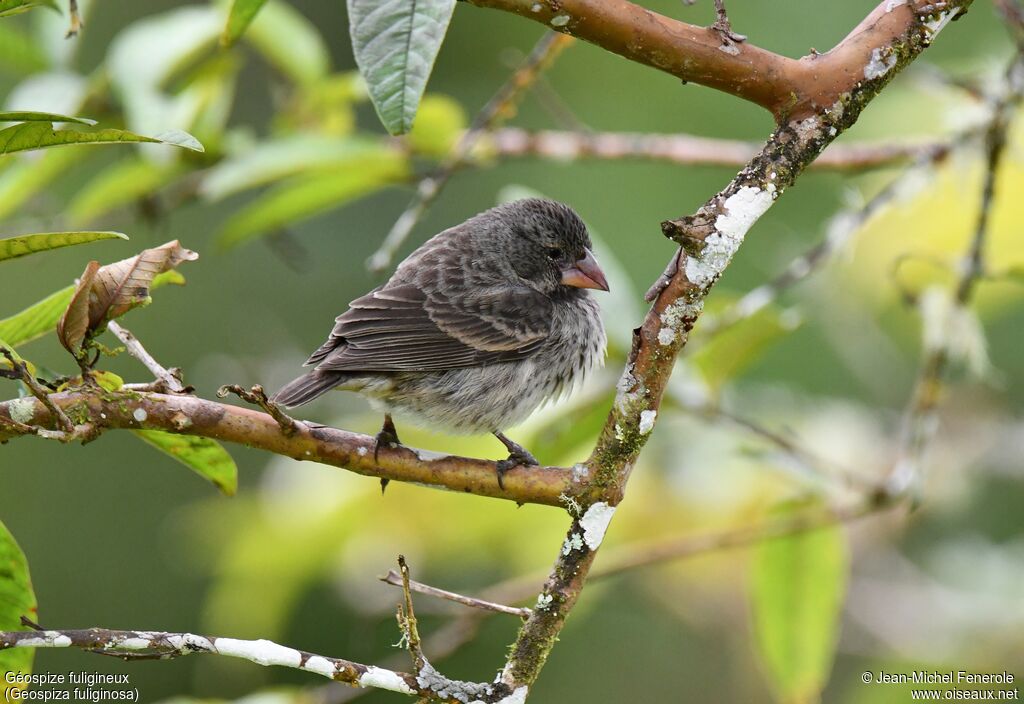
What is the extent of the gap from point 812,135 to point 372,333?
6.07ft

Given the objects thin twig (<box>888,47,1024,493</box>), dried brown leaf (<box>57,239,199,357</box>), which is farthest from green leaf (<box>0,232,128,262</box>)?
thin twig (<box>888,47,1024,493</box>)

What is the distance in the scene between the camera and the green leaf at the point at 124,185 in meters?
3.40

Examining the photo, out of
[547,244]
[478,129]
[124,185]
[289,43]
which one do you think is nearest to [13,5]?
[478,129]

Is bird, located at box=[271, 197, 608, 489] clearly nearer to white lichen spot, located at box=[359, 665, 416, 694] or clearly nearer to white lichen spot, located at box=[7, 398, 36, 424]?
white lichen spot, located at box=[7, 398, 36, 424]

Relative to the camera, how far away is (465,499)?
3619mm

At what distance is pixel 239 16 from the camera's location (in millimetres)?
1977

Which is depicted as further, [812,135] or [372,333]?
[372,333]

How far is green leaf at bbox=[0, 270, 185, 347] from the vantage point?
82.0 inches

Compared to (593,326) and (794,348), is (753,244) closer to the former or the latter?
(794,348)

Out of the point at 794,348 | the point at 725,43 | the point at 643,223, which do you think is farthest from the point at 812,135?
the point at 643,223

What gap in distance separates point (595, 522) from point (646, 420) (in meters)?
0.20

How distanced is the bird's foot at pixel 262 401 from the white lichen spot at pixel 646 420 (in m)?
0.61

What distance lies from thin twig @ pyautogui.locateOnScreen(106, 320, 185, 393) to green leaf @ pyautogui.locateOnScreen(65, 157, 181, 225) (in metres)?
1.36

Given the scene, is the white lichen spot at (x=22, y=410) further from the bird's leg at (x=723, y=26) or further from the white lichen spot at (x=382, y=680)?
the bird's leg at (x=723, y=26)
